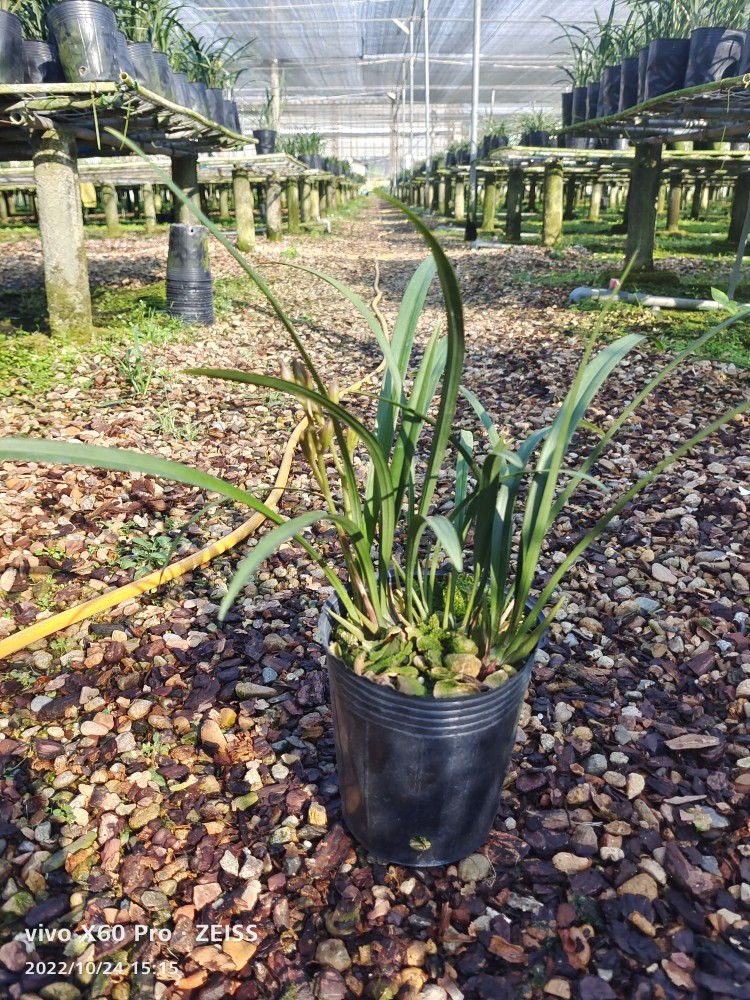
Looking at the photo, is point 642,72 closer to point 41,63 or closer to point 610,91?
point 610,91

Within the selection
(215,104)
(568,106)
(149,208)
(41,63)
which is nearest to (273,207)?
(149,208)

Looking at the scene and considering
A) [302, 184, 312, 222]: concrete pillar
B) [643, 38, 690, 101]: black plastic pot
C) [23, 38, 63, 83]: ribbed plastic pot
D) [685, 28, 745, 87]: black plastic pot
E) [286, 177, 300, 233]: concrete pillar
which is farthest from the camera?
[302, 184, 312, 222]: concrete pillar

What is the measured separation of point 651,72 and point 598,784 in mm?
5303

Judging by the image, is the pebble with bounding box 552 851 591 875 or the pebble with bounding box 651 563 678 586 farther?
the pebble with bounding box 651 563 678 586

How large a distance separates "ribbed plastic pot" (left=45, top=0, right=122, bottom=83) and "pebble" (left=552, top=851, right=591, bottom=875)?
3.88 m

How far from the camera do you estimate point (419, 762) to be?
43.3 inches

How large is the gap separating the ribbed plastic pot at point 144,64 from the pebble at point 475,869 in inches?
187

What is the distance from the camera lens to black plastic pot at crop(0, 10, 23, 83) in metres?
3.35

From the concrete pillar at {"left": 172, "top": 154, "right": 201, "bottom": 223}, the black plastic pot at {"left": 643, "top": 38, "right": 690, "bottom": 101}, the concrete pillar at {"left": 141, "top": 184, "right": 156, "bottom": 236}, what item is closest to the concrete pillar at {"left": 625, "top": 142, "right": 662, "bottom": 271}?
the black plastic pot at {"left": 643, "top": 38, "right": 690, "bottom": 101}

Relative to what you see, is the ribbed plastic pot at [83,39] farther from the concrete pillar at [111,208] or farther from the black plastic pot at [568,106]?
the concrete pillar at [111,208]

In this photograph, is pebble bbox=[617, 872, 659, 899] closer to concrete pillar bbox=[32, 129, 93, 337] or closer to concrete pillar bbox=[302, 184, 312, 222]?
concrete pillar bbox=[32, 129, 93, 337]

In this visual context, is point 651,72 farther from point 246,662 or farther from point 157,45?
point 246,662

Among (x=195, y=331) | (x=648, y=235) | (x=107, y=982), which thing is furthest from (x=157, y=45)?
(x=107, y=982)

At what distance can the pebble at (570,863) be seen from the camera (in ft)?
3.88
